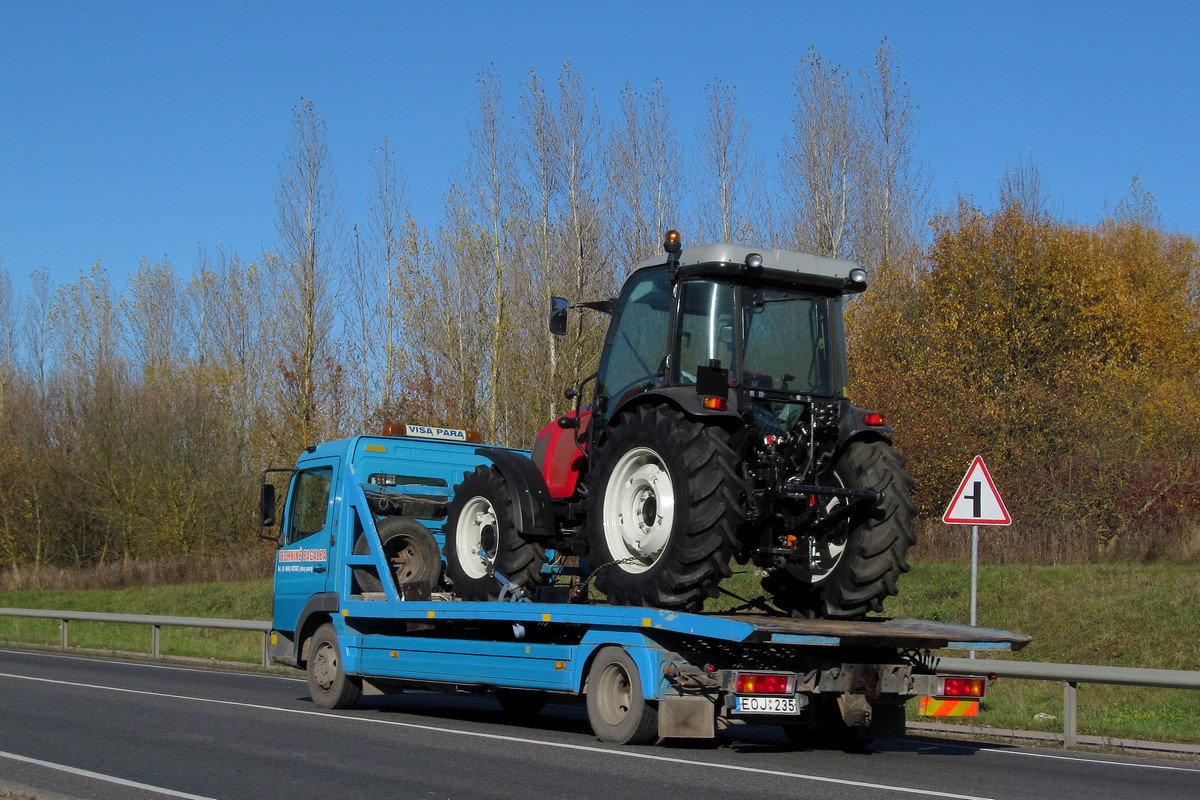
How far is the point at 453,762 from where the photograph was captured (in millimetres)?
8852

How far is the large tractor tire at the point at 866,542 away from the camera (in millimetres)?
9836

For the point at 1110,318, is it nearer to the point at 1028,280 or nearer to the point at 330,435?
the point at 1028,280

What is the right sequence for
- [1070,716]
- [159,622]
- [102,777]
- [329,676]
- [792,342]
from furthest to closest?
[159,622]
[329,676]
[1070,716]
[792,342]
[102,777]

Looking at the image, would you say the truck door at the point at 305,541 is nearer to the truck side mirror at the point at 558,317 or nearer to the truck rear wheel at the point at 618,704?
the truck side mirror at the point at 558,317

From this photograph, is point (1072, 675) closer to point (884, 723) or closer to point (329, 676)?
point (884, 723)

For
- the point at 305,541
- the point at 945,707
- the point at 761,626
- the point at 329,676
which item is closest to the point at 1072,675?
the point at 945,707

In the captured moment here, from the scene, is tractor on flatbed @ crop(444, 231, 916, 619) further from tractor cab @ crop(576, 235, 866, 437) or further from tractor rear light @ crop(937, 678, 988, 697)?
tractor rear light @ crop(937, 678, 988, 697)

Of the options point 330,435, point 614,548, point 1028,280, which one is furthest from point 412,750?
point 330,435

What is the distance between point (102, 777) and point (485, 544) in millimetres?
4265

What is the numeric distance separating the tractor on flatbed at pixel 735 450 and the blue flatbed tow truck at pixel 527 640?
17.0 inches

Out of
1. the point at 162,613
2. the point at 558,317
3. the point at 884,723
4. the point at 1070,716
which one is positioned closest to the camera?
the point at 884,723

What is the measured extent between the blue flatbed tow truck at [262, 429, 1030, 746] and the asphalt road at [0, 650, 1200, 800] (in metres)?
0.33

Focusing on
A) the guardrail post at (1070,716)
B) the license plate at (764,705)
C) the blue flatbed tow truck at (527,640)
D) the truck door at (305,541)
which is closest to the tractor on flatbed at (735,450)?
the blue flatbed tow truck at (527,640)

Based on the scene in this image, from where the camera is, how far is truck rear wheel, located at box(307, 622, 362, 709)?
12.8 meters
